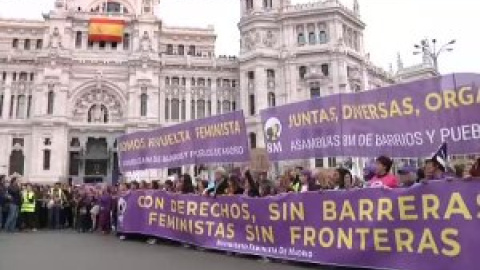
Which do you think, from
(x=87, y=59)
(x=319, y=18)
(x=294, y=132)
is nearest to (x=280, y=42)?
(x=319, y=18)

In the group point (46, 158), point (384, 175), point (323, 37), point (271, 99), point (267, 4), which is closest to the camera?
point (384, 175)

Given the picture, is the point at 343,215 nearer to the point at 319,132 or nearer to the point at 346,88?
the point at 319,132

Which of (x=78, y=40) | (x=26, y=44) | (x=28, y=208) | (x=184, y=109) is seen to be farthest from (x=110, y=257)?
(x=26, y=44)

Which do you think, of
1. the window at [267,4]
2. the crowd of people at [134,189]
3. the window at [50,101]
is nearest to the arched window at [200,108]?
the window at [267,4]

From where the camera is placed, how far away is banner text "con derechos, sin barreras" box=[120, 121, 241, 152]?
12.0 meters

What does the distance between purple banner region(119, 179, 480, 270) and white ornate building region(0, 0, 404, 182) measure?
37.1m

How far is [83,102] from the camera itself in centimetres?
5159

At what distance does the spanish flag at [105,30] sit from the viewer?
51.9 m

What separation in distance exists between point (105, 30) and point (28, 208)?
37.2 meters

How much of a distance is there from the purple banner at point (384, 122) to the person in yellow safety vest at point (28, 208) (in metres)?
11.8

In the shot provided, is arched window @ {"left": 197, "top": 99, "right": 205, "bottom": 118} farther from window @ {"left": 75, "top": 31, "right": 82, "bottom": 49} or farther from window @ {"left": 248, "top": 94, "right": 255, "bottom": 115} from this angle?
window @ {"left": 75, "top": 31, "right": 82, "bottom": 49}

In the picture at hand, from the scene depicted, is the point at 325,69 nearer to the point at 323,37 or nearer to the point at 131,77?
the point at 323,37

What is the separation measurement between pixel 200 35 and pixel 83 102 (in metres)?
16.5

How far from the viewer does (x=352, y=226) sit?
8242 mm
